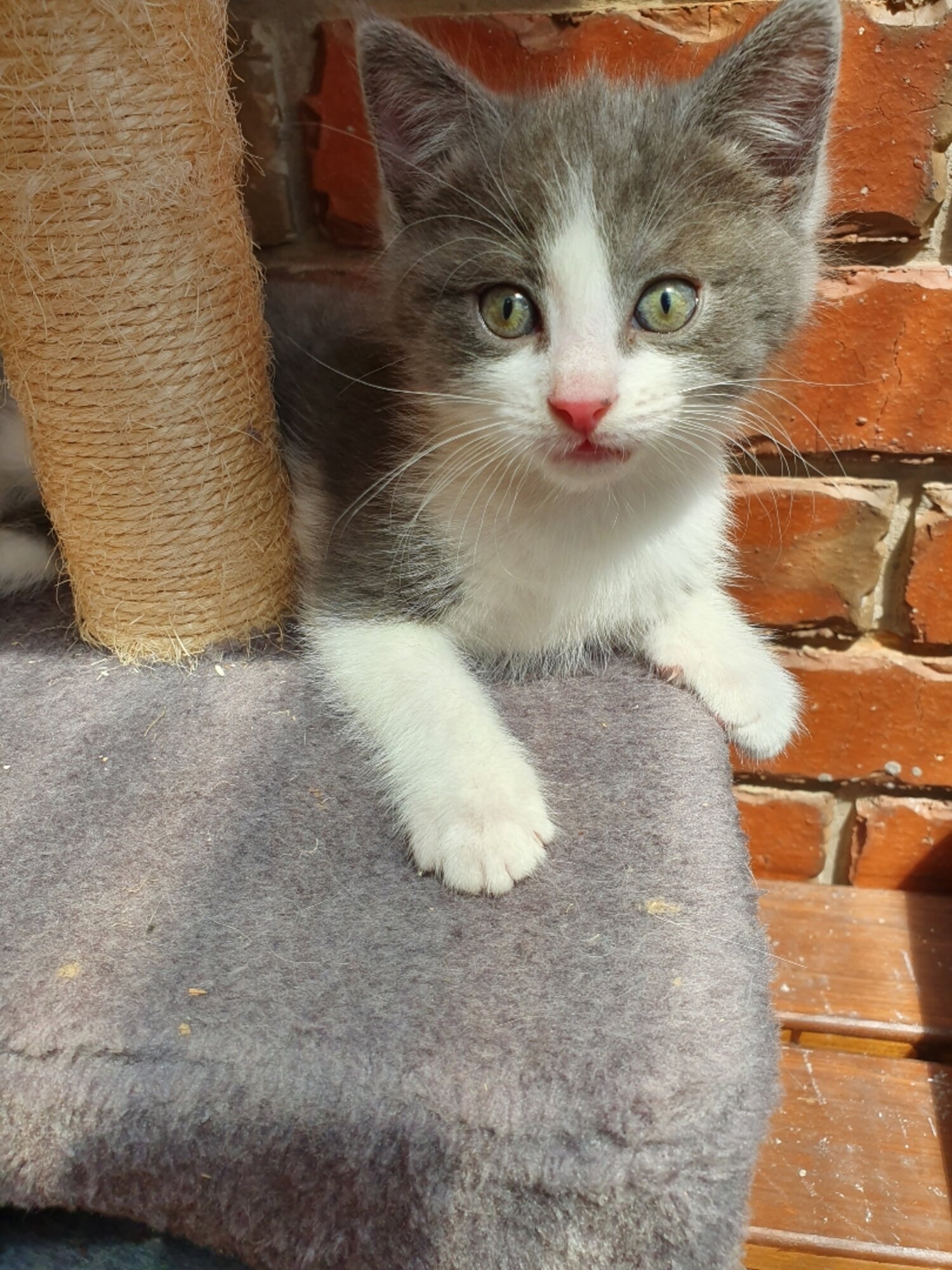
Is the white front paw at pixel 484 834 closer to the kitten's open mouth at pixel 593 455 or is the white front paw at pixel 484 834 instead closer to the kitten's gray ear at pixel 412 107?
the kitten's open mouth at pixel 593 455

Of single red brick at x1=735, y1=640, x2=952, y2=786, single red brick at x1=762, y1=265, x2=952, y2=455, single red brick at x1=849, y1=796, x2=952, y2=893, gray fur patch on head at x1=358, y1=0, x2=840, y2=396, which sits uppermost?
gray fur patch on head at x1=358, y1=0, x2=840, y2=396

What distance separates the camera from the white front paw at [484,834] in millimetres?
667

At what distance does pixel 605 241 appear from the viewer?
2.36 ft

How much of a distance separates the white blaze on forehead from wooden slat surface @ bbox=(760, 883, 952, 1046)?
72 cm

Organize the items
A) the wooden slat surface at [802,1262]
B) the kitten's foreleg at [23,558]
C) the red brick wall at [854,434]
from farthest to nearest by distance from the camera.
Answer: the kitten's foreleg at [23,558] → the red brick wall at [854,434] → the wooden slat surface at [802,1262]

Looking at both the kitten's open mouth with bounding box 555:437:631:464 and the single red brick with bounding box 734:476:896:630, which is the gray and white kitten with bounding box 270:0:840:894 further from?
the single red brick with bounding box 734:476:896:630

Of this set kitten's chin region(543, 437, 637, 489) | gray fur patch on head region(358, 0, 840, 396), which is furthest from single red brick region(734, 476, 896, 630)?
kitten's chin region(543, 437, 637, 489)

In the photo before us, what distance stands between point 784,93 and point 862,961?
0.91m

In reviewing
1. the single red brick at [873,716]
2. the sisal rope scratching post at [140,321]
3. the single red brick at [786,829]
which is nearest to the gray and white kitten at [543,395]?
the sisal rope scratching post at [140,321]

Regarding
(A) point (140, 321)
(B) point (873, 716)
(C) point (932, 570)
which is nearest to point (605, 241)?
(A) point (140, 321)

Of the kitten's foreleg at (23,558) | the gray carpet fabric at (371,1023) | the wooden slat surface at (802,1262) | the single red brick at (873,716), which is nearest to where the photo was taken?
the gray carpet fabric at (371,1023)

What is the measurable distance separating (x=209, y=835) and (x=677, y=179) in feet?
2.01

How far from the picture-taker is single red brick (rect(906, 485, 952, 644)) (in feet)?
3.60

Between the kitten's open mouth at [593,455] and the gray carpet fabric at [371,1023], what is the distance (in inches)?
9.6
